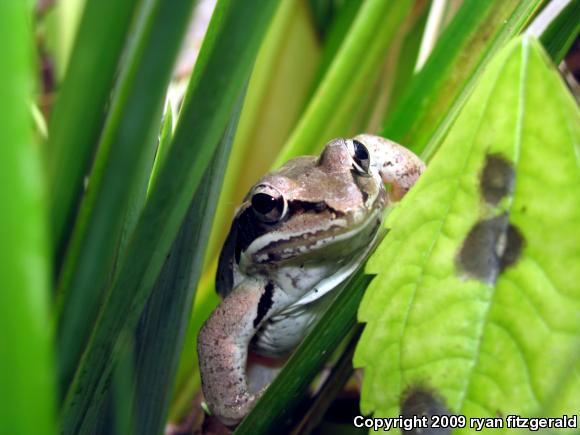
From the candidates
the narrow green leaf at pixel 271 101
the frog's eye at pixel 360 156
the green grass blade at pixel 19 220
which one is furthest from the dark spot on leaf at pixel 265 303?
the green grass blade at pixel 19 220

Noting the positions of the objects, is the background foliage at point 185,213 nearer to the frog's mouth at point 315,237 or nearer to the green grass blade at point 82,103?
the green grass blade at point 82,103

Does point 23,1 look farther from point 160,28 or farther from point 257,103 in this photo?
point 257,103

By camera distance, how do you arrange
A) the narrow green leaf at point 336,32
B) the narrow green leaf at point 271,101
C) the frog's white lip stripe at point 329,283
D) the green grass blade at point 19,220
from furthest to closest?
the narrow green leaf at point 271,101, the narrow green leaf at point 336,32, the frog's white lip stripe at point 329,283, the green grass blade at point 19,220

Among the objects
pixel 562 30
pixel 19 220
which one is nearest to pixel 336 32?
pixel 562 30

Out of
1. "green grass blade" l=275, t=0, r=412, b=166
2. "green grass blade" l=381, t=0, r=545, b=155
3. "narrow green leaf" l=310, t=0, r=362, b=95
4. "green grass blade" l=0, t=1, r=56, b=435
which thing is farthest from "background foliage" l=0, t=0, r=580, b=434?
"narrow green leaf" l=310, t=0, r=362, b=95

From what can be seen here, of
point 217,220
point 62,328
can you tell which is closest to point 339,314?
point 62,328

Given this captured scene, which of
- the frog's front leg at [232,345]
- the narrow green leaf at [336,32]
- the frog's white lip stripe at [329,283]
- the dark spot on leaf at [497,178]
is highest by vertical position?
the dark spot on leaf at [497,178]

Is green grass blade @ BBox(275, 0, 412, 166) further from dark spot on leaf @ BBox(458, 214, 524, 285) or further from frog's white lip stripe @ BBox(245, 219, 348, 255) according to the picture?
dark spot on leaf @ BBox(458, 214, 524, 285)
